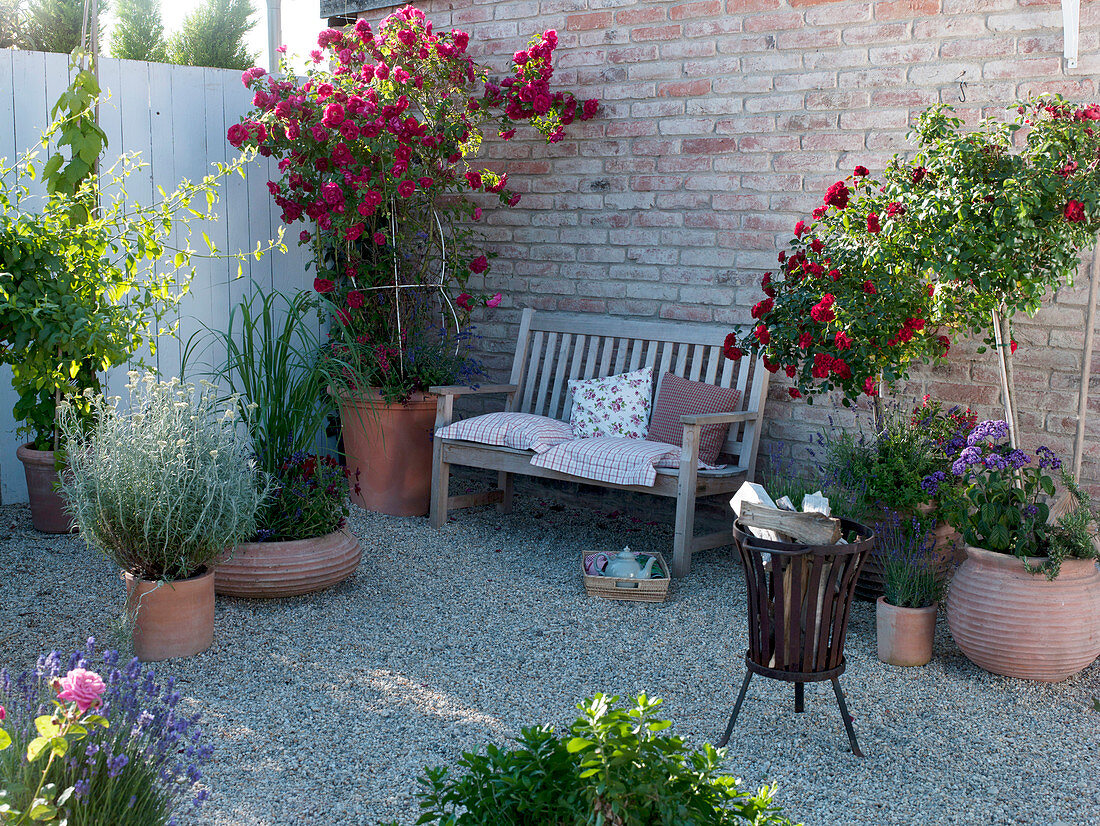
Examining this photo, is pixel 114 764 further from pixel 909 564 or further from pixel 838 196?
pixel 838 196

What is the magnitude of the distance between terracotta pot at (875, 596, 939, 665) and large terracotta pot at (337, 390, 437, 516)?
2333 mm

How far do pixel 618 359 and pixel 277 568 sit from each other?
1.90m

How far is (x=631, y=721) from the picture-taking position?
1.37 meters

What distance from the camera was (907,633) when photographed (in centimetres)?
293

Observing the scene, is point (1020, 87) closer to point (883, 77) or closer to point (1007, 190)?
point (883, 77)

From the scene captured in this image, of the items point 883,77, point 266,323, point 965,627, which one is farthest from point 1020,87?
point 266,323

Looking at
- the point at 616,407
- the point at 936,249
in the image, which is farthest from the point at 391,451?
the point at 936,249

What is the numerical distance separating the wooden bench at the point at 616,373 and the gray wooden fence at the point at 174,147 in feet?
4.36

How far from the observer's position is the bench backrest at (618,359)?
406 cm

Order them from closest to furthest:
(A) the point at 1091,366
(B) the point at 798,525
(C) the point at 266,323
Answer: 1. (B) the point at 798,525
2. (A) the point at 1091,366
3. (C) the point at 266,323

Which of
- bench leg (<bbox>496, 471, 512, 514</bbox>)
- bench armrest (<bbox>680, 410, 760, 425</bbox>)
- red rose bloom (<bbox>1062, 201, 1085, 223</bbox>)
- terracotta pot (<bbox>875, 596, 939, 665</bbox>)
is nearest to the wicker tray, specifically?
bench armrest (<bbox>680, 410, 760, 425</bbox>)

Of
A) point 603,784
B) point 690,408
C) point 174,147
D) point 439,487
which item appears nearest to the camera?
point 603,784

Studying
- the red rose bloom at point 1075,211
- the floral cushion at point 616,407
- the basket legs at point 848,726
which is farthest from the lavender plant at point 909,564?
the floral cushion at point 616,407

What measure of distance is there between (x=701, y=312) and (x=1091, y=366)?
5.26 ft
